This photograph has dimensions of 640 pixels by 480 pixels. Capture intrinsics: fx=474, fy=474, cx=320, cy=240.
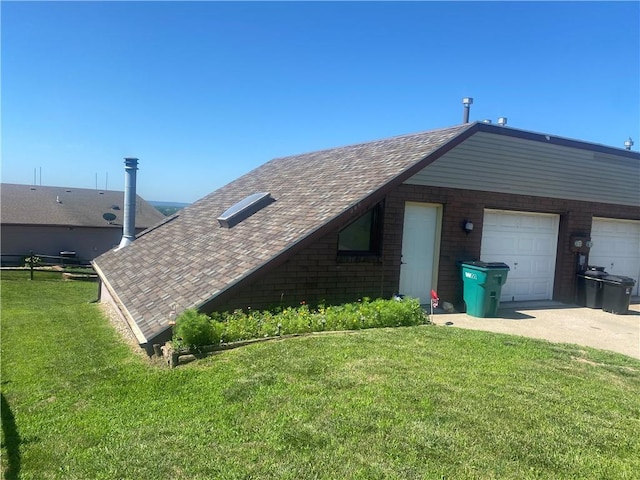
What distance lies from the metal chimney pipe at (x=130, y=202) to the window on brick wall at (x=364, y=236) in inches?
392

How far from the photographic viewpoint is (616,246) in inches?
534

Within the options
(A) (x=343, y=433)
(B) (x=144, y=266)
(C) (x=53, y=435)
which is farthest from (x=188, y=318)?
(B) (x=144, y=266)

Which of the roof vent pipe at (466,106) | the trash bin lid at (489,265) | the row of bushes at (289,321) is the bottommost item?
the row of bushes at (289,321)

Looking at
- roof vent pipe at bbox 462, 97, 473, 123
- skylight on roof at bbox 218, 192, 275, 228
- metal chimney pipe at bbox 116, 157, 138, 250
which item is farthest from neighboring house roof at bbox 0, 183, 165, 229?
roof vent pipe at bbox 462, 97, 473, 123

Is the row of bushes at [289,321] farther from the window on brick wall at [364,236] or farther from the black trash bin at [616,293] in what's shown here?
the black trash bin at [616,293]

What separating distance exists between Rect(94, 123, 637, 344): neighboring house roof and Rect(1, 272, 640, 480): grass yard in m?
1.52

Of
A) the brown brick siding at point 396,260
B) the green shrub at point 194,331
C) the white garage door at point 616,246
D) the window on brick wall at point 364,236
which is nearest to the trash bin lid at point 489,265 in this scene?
the brown brick siding at point 396,260

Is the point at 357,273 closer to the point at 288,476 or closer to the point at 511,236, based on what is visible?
the point at 511,236

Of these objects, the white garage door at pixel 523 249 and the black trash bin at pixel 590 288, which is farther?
the black trash bin at pixel 590 288

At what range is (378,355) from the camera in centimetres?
633

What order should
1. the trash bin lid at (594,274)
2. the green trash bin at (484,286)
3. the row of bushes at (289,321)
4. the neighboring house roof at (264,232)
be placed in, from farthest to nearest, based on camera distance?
the trash bin lid at (594,274) → the green trash bin at (484,286) → the neighboring house roof at (264,232) → the row of bushes at (289,321)

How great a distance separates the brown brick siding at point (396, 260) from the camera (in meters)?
8.42

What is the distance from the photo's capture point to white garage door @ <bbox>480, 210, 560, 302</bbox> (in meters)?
11.5

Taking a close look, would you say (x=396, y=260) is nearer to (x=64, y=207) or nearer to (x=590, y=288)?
(x=590, y=288)
